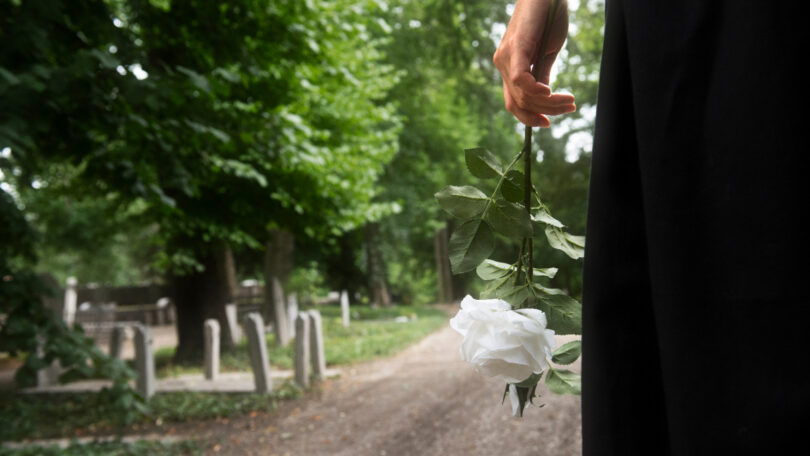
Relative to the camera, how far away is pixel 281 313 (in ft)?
44.0

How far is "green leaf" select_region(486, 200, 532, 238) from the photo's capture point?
814 millimetres

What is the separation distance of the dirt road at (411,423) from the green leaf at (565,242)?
4.23 m

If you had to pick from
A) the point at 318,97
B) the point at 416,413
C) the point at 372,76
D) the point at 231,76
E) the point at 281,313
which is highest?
the point at 372,76

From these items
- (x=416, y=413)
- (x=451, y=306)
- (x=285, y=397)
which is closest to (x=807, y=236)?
(x=416, y=413)

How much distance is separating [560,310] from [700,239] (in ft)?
0.97

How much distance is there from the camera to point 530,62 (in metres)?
0.84

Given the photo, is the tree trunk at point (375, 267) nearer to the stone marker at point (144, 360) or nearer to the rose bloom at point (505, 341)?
the stone marker at point (144, 360)

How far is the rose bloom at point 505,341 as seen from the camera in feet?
2.33

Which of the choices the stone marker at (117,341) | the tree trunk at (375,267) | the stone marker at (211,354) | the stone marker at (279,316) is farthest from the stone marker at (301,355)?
the tree trunk at (375,267)

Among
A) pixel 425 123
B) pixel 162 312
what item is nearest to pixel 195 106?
pixel 425 123

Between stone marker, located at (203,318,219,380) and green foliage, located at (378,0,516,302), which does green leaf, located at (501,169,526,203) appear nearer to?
stone marker, located at (203,318,219,380)

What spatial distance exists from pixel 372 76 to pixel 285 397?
6002mm

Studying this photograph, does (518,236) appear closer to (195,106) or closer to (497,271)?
(497,271)

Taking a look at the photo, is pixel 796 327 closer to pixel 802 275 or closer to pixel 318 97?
pixel 802 275
